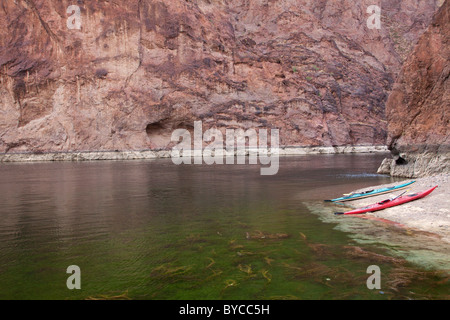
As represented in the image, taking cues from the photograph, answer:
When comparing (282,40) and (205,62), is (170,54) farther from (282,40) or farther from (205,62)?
(282,40)

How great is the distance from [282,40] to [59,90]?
55.7 meters

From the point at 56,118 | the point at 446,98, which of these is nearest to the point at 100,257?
the point at 446,98

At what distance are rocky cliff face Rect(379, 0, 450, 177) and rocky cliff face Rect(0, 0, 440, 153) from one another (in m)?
46.6

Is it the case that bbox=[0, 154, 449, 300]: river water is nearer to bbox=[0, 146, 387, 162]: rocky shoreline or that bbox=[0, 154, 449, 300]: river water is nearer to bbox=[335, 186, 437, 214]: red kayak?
bbox=[335, 186, 437, 214]: red kayak

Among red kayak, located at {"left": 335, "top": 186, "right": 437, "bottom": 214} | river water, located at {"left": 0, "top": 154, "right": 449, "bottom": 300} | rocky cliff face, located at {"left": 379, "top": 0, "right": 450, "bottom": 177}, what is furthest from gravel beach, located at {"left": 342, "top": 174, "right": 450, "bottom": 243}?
rocky cliff face, located at {"left": 379, "top": 0, "right": 450, "bottom": 177}

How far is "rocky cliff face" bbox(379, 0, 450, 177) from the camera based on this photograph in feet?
64.8

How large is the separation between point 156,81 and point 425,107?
180 feet

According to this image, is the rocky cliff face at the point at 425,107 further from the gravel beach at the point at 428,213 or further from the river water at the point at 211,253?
the river water at the point at 211,253

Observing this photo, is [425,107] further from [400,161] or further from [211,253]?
[211,253]

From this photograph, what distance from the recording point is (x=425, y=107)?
20875 mm

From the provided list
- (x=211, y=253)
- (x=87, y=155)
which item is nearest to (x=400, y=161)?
(x=211, y=253)

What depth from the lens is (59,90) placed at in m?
64.3

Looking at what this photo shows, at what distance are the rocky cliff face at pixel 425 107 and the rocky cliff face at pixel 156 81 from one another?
4655 centimetres

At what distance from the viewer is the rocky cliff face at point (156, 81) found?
208 feet
